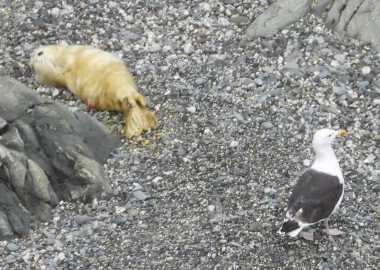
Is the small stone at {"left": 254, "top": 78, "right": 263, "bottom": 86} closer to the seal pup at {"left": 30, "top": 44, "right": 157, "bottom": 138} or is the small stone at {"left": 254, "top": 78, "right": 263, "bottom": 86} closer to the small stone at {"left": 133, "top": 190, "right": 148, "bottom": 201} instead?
the seal pup at {"left": 30, "top": 44, "right": 157, "bottom": 138}

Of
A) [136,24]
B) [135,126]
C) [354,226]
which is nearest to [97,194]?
[135,126]

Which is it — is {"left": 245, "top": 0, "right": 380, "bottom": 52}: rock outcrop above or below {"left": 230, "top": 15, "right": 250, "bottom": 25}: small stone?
above

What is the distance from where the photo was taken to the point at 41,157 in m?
7.75

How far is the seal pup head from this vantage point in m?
9.38

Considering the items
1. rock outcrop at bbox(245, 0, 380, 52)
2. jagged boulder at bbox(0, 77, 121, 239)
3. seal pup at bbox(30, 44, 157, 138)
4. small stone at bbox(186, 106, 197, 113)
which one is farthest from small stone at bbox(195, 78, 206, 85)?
jagged boulder at bbox(0, 77, 121, 239)

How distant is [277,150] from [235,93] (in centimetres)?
103

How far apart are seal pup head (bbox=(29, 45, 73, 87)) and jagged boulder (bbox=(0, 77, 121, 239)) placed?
1.14 metres

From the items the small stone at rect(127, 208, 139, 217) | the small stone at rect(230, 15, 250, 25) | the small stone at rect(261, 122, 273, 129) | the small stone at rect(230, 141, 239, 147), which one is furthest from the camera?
the small stone at rect(230, 15, 250, 25)

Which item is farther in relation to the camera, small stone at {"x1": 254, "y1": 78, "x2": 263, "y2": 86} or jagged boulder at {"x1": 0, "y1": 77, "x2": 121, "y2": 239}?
small stone at {"x1": 254, "y1": 78, "x2": 263, "y2": 86}

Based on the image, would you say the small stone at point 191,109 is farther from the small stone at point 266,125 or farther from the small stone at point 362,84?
the small stone at point 362,84

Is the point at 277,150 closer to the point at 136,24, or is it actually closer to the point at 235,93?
the point at 235,93

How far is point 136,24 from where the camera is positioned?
33.5ft

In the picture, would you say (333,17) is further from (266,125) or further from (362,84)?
(266,125)

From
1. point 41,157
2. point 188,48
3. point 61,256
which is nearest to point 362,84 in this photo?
point 188,48
